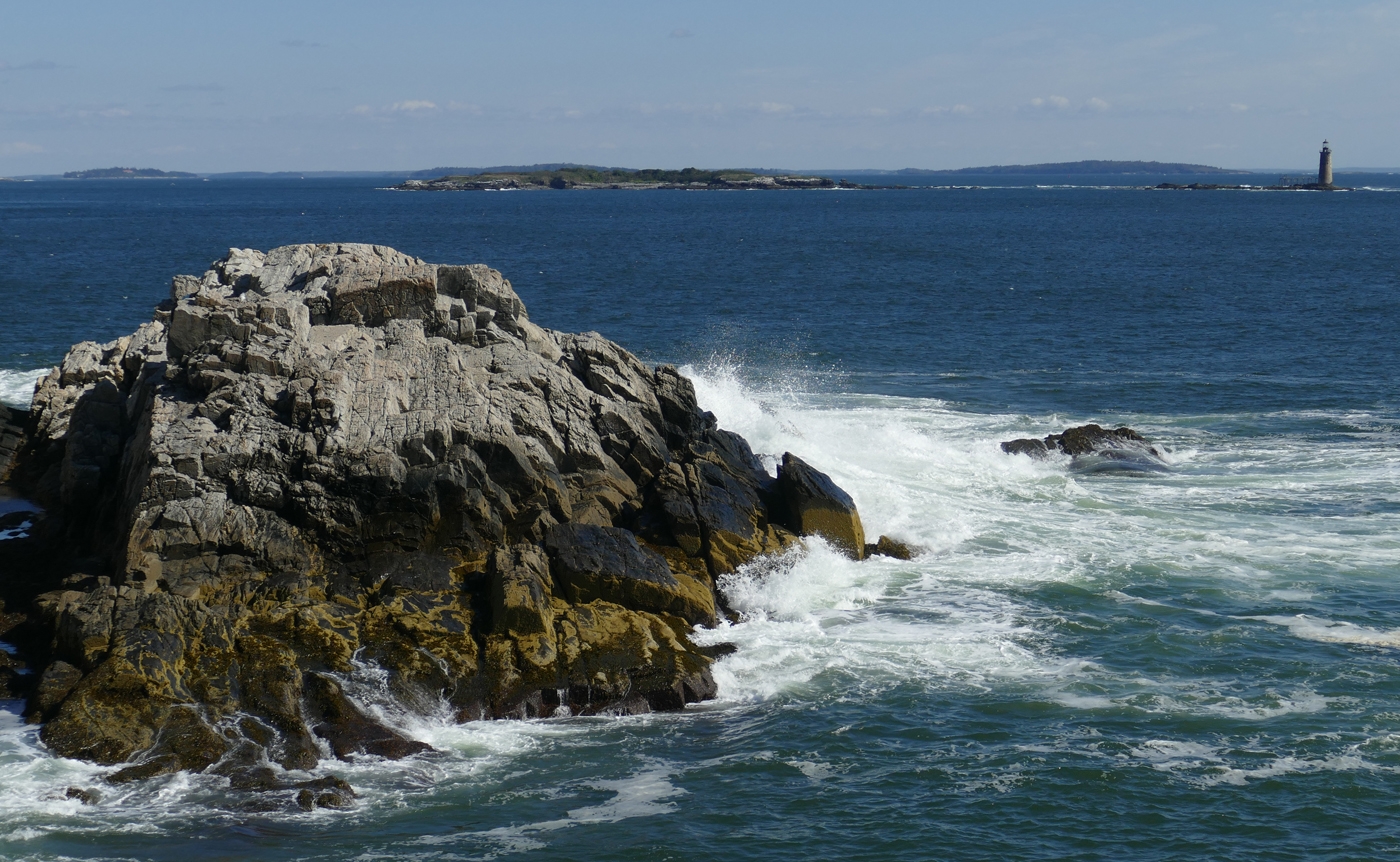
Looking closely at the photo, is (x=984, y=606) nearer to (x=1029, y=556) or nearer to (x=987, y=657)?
(x=987, y=657)

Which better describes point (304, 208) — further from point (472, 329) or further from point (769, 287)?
point (472, 329)

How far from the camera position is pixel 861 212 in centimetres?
17038

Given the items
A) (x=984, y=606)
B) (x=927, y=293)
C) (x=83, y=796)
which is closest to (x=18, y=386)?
(x=83, y=796)

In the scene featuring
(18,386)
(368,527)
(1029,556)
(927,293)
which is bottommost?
(1029,556)

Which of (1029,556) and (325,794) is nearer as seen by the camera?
(325,794)

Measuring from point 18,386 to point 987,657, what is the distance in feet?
114

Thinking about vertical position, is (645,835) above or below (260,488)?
below

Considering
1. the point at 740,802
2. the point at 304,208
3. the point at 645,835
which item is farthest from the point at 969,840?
the point at 304,208

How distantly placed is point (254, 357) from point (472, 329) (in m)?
5.28

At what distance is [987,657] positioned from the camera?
73.3 ft

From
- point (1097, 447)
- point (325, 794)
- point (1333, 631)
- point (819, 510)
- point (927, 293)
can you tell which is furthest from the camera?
point (927, 293)

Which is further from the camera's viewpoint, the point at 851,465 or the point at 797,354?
the point at 797,354

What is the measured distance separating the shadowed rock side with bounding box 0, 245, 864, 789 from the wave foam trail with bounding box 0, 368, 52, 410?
362 inches

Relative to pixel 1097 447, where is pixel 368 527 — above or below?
above
